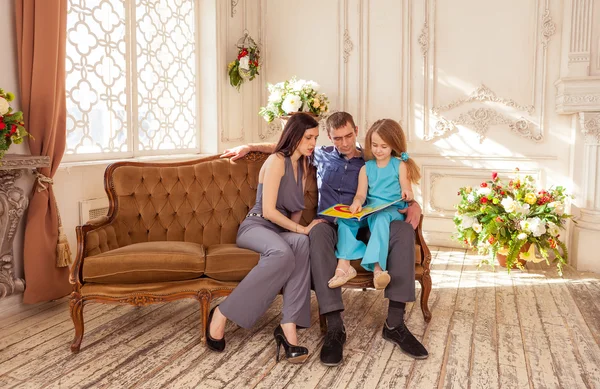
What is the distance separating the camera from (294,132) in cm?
299

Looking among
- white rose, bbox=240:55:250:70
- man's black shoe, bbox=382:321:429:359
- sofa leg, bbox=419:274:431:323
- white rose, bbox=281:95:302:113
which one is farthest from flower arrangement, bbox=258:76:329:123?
man's black shoe, bbox=382:321:429:359

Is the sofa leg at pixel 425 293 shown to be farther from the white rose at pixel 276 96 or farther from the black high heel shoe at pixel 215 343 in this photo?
the white rose at pixel 276 96

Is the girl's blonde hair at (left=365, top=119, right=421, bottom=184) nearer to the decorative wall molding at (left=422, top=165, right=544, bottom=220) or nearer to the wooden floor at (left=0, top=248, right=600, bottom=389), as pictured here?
the wooden floor at (left=0, top=248, right=600, bottom=389)

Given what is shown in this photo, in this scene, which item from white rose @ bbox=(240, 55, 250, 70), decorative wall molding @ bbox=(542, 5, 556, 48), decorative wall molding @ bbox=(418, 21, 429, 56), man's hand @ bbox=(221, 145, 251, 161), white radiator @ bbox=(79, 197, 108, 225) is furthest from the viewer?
white rose @ bbox=(240, 55, 250, 70)

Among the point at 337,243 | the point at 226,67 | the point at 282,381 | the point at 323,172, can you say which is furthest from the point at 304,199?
the point at 226,67

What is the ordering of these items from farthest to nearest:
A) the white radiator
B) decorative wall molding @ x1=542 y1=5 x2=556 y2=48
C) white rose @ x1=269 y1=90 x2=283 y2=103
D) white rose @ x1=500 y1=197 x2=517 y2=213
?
white rose @ x1=269 y1=90 x2=283 y2=103
decorative wall molding @ x1=542 y1=5 x2=556 y2=48
white rose @ x1=500 y1=197 x2=517 y2=213
the white radiator

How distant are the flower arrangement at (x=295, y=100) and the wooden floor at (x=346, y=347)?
198 centimetres

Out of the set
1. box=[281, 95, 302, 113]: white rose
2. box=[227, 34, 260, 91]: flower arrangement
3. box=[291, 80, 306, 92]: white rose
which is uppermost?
box=[227, 34, 260, 91]: flower arrangement

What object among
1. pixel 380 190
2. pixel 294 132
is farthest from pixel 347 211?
pixel 294 132

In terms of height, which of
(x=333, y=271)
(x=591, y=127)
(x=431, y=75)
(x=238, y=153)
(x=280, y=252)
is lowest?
(x=333, y=271)

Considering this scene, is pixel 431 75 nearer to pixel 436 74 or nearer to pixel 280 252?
pixel 436 74

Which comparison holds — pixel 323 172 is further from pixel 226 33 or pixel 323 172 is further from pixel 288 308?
pixel 226 33

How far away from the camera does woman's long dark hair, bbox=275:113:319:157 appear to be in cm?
298

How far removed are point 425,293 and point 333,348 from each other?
0.79 metres
